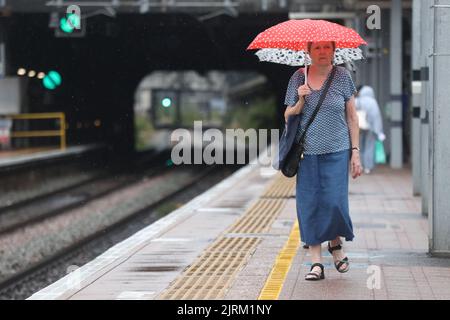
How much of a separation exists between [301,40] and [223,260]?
225cm

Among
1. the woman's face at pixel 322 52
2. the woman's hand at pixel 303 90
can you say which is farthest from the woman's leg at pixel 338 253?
the woman's face at pixel 322 52

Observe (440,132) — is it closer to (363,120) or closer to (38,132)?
(363,120)

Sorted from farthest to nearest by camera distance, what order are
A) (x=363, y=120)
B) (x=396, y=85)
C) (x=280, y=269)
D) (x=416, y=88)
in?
(x=396, y=85) → (x=363, y=120) → (x=416, y=88) → (x=280, y=269)

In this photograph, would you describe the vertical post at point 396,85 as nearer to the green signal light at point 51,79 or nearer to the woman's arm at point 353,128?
the woman's arm at point 353,128

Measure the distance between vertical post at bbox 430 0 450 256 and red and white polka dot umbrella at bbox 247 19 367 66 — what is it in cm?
76

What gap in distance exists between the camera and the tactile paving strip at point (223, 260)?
7.00 metres

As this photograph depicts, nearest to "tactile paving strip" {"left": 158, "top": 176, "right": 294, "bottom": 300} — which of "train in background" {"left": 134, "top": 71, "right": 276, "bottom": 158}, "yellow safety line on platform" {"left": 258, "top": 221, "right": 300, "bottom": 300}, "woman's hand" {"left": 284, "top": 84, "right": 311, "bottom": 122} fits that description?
"yellow safety line on platform" {"left": 258, "top": 221, "right": 300, "bottom": 300}

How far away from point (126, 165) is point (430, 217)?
88.3 ft

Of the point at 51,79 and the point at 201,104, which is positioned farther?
the point at 201,104

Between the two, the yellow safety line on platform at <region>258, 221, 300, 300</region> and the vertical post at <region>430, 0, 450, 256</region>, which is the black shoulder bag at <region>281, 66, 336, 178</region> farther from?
the vertical post at <region>430, 0, 450, 256</region>

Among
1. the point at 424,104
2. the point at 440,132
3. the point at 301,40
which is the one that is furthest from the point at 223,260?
the point at 424,104

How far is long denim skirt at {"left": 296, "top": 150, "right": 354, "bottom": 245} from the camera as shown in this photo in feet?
23.9

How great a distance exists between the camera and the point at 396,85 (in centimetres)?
2102

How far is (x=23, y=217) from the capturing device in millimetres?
18906
